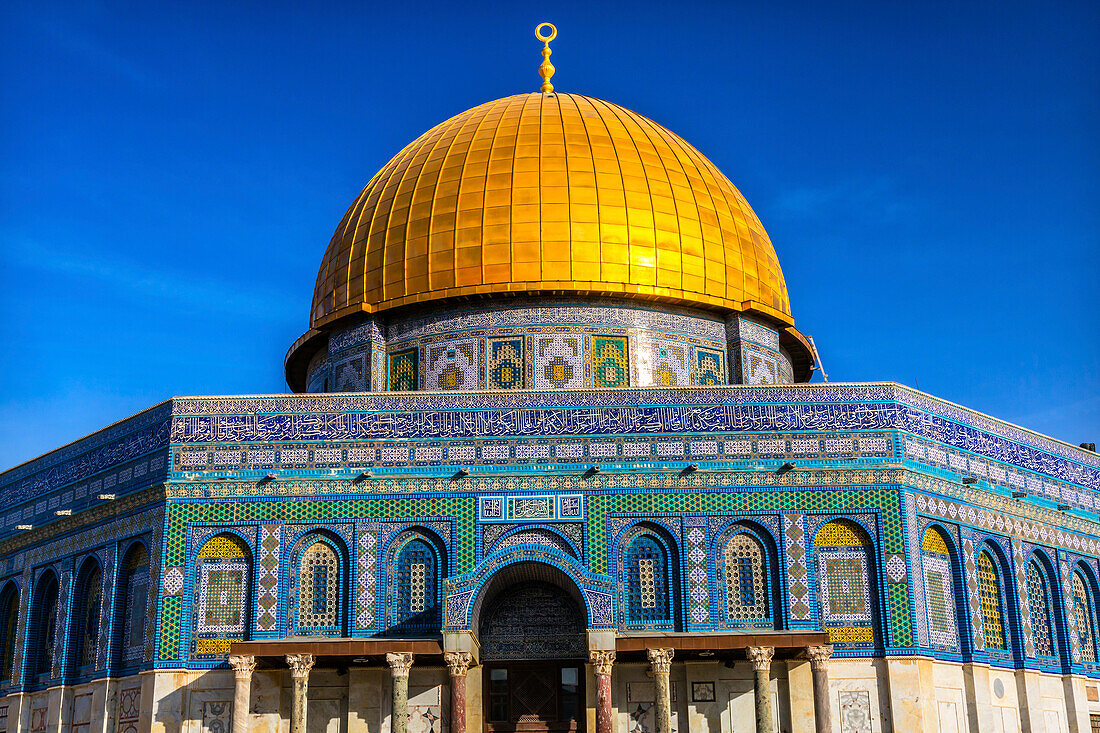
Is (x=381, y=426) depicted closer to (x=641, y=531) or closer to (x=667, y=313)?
(x=641, y=531)

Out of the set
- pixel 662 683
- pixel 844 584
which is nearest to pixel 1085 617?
pixel 844 584

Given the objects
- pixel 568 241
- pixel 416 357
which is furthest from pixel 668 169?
pixel 416 357

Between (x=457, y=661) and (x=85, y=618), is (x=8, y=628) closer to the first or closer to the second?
(x=85, y=618)

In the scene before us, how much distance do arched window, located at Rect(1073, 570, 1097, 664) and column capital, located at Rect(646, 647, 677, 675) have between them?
346 inches

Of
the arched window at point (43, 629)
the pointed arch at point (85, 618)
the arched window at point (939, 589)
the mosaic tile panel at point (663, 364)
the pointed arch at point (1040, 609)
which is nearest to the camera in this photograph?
the arched window at point (939, 589)

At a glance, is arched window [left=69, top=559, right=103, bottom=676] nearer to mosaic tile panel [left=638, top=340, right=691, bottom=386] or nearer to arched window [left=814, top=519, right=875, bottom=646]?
mosaic tile panel [left=638, top=340, right=691, bottom=386]

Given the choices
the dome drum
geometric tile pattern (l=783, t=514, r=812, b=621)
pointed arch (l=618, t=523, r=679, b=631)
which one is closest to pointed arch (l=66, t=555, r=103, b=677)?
the dome drum

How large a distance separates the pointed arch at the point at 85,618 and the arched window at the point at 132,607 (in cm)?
68

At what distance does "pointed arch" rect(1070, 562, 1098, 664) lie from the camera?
78.7ft

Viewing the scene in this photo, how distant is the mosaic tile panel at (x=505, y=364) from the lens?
24.3 meters

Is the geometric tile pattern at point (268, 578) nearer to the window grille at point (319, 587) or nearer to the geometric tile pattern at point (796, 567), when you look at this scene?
the window grille at point (319, 587)

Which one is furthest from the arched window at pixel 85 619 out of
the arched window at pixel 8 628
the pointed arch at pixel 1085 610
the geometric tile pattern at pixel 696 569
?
the pointed arch at pixel 1085 610

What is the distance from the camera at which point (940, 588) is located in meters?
21.3

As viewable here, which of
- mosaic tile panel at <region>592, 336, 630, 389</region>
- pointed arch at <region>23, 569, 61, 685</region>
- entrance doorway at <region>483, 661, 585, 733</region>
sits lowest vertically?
entrance doorway at <region>483, 661, 585, 733</region>
